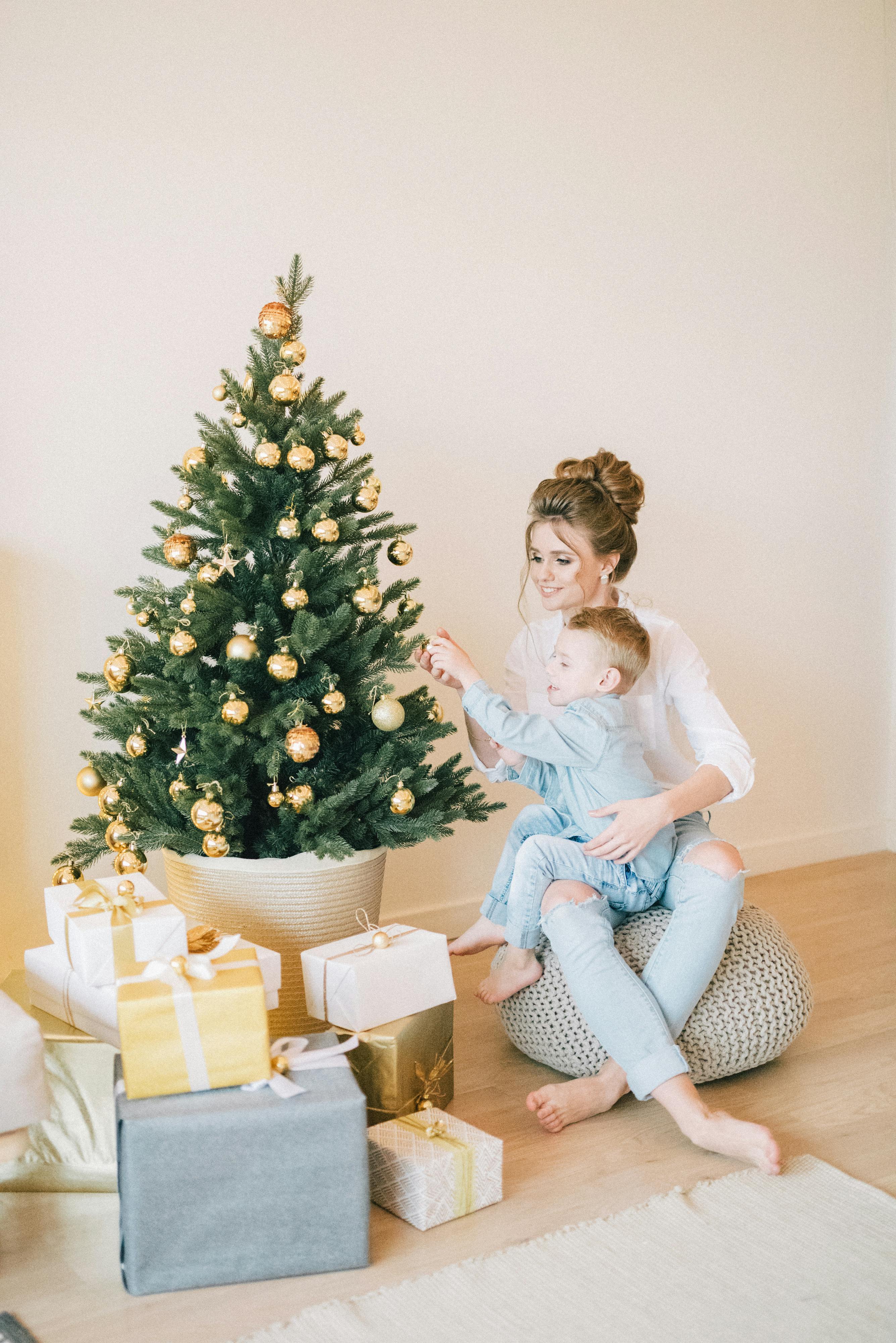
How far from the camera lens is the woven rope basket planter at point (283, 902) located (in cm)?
186

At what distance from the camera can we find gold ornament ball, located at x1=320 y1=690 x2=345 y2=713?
1.80 m

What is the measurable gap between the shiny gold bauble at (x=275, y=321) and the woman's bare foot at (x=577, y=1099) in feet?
4.27

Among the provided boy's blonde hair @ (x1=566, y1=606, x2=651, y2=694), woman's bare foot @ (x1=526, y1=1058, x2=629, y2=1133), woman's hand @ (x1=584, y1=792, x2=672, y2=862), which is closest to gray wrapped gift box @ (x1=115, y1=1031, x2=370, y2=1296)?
woman's bare foot @ (x1=526, y1=1058, x2=629, y2=1133)

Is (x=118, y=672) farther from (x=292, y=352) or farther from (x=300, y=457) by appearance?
(x=292, y=352)

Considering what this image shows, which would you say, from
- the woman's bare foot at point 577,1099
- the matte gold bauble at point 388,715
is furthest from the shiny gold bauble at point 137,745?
the woman's bare foot at point 577,1099

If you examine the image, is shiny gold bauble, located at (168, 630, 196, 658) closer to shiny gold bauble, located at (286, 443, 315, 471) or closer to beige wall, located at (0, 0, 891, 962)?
shiny gold bauble, located at (286, 443, 315, 471)

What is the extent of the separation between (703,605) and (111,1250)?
2.19m

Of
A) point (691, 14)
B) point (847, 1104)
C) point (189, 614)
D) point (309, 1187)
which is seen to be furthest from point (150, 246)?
point (847, 1104)

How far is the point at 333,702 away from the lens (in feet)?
5.91

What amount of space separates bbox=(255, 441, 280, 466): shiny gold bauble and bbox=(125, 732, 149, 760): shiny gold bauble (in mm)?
498

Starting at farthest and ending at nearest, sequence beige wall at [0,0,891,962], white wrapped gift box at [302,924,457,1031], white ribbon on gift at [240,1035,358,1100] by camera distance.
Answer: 1. beige wall at [0,0,891,962]
2. white wrapped gift box at [302,924,457,1031]
3. white ribbon on gift at [240,1035,358,1100]

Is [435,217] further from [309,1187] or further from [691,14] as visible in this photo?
[309,1187]

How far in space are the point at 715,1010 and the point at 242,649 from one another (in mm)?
968

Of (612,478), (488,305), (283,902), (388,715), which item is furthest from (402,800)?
(488,305)
